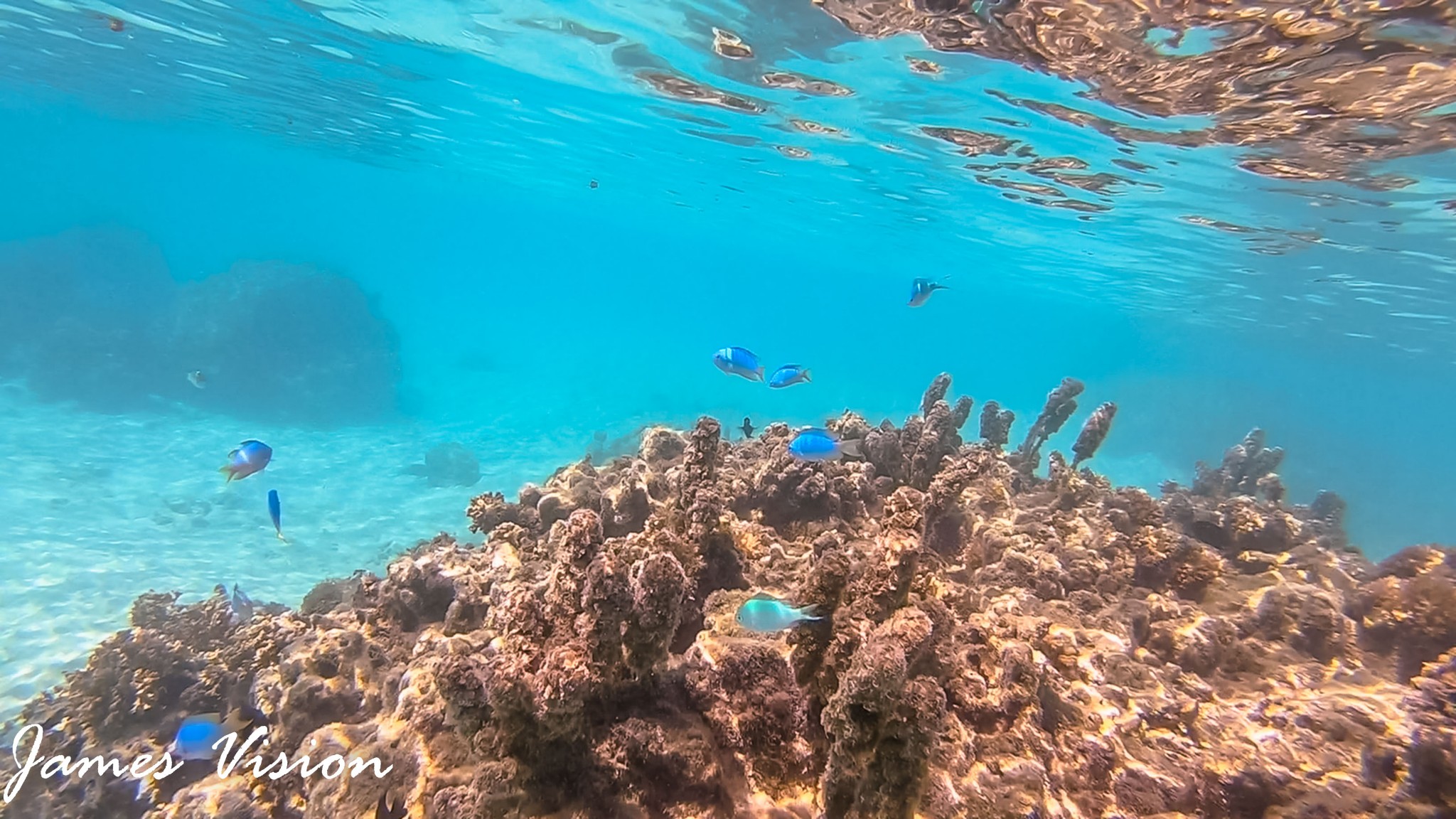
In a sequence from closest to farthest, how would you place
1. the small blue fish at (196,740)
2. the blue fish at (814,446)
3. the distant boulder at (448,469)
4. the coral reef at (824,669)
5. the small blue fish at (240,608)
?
1. the coral reef at (824,669)
2. the small blue fish at (196,740)
3. the blue fish at (814,446)
4. the small blue fish at (240,608)
5. the distant boulder at (448,469)

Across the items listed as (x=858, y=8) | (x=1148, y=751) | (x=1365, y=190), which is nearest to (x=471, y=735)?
(x=1148, y=751)

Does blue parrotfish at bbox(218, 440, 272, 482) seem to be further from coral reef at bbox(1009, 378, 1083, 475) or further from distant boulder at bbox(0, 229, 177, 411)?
distant boulder at bbox(0, 229, 177, 411)

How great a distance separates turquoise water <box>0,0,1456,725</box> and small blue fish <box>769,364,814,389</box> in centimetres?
811

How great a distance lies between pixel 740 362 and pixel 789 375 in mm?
663

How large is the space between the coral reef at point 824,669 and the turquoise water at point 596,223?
787 centimetres

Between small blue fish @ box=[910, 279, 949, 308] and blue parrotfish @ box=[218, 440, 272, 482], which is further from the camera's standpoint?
small blue fish @ box=[910, 279, 949, 308]

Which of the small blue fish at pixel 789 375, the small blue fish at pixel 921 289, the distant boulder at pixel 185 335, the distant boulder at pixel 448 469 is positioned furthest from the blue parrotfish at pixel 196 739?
the distant boulder at pixel 185 335

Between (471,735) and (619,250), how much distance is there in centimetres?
9994

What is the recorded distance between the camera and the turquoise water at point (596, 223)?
14.5 m

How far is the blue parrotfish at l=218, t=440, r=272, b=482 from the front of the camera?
6211 millimetres

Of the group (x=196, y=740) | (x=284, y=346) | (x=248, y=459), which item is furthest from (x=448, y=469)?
(x=196, y=740)

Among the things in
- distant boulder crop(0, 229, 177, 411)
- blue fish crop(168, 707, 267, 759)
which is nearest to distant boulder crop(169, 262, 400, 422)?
distant boulder crop(0, 229, 177, 411)

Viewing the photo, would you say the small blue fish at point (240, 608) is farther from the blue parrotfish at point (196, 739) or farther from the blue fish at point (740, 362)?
the blue fish at point (740, 362)

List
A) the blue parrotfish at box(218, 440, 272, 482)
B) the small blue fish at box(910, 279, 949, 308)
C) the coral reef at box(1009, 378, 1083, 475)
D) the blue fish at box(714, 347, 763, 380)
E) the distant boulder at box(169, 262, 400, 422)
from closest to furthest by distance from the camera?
the blue parrotfish at box(218, 440, 272, 482)
the blue fish at box(714, 347, 763, 380)
the small blue fish at box(910, 279, 949, 308)
the coral reef at box(1009, 378, 1083, 475)
the distant boulder at box(169, 262, 400, 422)
